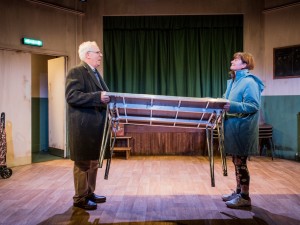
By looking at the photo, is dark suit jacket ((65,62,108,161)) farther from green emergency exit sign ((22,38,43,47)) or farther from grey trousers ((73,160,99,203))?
green emergency exit sign ((22,38,43,47))

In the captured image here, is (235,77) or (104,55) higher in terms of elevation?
(104,55)

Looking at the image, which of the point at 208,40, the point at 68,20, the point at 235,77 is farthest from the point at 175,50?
the point at 235,77

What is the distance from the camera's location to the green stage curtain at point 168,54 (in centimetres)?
700

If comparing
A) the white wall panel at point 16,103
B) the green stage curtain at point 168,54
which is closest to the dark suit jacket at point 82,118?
the white wall panel at point 16,103

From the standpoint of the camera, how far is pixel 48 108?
7.01 metres

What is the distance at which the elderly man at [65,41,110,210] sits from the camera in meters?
3.04

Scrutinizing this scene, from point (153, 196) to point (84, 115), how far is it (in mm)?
1257

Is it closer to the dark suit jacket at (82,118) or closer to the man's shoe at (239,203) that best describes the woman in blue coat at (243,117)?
the man's shoe at (239,203)

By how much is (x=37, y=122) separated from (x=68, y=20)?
2.19 m

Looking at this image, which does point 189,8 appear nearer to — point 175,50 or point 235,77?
point 175,50

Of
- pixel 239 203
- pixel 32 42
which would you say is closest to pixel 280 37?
pixel 239 203

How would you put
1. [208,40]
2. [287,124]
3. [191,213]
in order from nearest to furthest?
[191,213], [287,124], [208,40]

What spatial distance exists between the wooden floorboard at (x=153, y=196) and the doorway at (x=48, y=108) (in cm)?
91

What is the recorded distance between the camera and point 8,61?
559 centimetres
